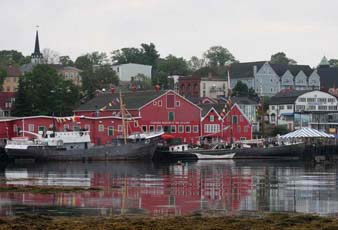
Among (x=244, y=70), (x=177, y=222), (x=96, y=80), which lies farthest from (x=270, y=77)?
(x=177, y=222)

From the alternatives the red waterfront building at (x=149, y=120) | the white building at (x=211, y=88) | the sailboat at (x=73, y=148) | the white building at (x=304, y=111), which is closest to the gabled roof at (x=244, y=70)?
the white building at (x=211, y=88)

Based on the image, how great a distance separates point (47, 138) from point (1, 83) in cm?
6894

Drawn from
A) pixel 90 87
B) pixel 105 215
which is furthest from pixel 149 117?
pixel 105 215

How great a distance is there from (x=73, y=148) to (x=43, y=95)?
2760cm

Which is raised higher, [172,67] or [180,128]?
[172,67]

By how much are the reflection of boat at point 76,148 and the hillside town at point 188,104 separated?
4906 millimetres

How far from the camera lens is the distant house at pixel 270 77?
6855 inches

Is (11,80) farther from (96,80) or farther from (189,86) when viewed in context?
(189,86)

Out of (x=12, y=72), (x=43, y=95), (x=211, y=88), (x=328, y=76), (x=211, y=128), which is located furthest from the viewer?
(x=328, y=76)

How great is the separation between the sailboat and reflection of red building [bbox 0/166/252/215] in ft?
113

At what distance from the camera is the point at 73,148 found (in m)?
91.2

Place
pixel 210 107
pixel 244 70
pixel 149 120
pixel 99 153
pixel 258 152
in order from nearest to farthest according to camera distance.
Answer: pixel 99 153 < pixel 258 152 < pixel 149 120 < pixel 210 107 < pixel 244 70

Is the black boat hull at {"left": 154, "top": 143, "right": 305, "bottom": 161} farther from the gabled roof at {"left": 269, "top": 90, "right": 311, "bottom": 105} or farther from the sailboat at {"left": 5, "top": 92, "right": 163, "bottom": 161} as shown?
the gabled roof at {"left": 269, "top": 90, "right": 311, "bottom": 105}

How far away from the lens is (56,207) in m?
36.0
